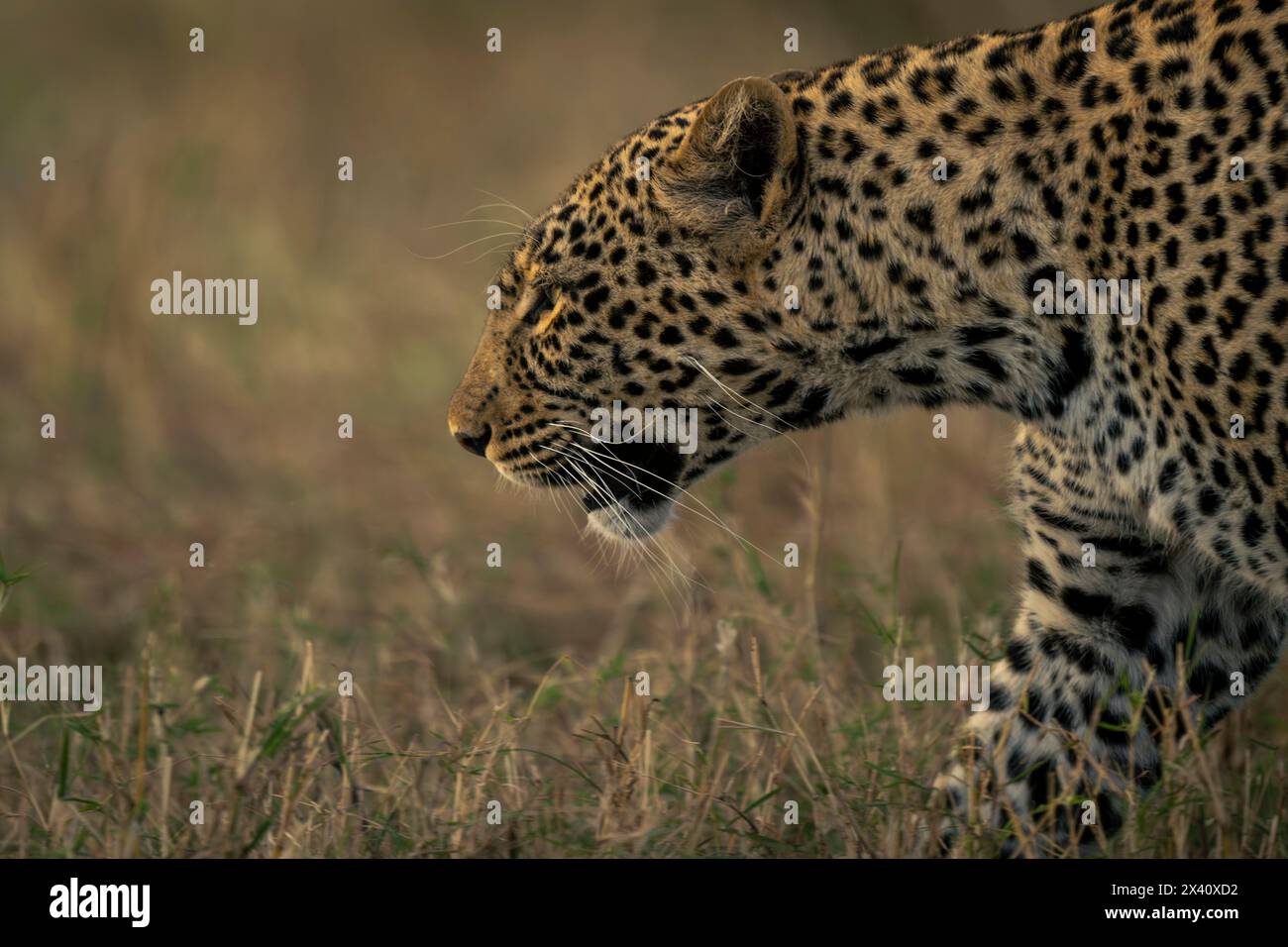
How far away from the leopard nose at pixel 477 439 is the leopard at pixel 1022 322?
0.04 feet

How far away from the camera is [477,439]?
520cm

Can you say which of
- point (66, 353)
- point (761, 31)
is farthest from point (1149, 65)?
point (761, 31)

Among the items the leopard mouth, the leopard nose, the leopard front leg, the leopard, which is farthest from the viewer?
the leopard nose

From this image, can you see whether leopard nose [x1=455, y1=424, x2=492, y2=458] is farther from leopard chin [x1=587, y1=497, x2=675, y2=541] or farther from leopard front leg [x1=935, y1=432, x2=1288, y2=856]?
leopard front leg [x1=935, y1=432, x2=1288, y2=856]

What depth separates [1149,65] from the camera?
14.9 feet

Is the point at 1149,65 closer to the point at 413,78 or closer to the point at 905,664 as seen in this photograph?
the point at 905,664

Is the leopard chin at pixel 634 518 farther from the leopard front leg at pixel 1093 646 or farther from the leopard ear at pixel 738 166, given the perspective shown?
the leopard front leg at pixel 1093 646

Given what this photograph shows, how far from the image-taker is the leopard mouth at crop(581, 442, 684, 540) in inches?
198

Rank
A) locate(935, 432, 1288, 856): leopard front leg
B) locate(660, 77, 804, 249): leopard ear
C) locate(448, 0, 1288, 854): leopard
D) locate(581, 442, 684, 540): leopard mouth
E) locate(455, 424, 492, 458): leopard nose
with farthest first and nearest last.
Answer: locate(455, 424, 492, 458): leopard nose → locate(581, 442, 684, 540): leopard mouth → locate(935, 432, 1288, 856): leopard front leg → locate(660, 77, 804, 249): leopard ear → locate(448, 0, 1288, 854): leopard

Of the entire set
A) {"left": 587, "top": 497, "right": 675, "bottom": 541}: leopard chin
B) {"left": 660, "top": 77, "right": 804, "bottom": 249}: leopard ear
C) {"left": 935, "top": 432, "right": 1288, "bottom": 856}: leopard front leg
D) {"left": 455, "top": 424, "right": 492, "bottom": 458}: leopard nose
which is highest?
{"left": 660, "top": 77, "right": 804, "bottom": 249}: leopard ear

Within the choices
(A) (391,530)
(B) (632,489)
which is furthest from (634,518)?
(A) (391,530)

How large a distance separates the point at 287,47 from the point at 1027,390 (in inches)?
428

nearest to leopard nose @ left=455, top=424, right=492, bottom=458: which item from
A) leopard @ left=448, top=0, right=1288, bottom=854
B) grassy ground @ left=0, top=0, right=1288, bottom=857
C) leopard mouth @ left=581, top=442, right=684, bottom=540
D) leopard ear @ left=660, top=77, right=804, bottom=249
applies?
leopard @ left=448, top=0, right=1288, bottom=854

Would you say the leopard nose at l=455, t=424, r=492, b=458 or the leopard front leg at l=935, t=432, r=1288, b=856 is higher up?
the leopard nose at l=455, t=424, r=492, b=458
